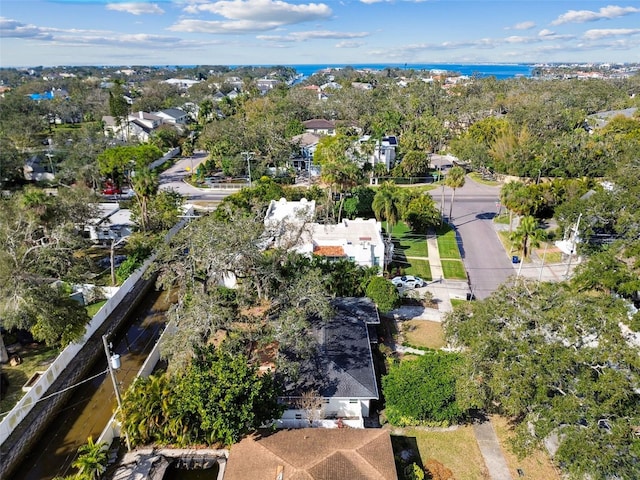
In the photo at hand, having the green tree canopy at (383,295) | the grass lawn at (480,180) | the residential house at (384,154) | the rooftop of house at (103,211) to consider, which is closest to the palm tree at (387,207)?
the green tree canopy at (383,295)

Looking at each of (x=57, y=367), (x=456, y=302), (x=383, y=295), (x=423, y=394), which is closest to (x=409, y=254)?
(x=456, y=302)

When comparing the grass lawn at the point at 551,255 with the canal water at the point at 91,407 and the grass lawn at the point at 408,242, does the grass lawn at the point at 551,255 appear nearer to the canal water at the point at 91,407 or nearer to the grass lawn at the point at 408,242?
the grass lawn at the point at 408,242

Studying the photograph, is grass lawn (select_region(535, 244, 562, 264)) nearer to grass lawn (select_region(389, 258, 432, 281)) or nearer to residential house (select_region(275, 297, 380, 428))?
grass lawn (select_region(389, 258, 432, 281))

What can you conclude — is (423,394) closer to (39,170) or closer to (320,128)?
(39,170)

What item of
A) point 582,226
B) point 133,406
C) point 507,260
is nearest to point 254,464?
point 133,406

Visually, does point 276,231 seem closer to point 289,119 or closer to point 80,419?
point 80,419

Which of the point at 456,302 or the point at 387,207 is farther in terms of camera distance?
the point at 387,207
